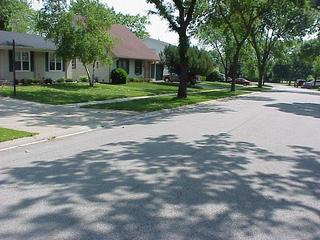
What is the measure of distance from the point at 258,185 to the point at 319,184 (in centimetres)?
114

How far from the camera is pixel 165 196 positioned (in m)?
6.20

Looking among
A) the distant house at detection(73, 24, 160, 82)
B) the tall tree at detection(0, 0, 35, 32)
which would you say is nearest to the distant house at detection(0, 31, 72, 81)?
the distant house at detection(73, 24, 160, 82)

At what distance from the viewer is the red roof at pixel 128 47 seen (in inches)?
1756

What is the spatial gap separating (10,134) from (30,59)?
2381cm

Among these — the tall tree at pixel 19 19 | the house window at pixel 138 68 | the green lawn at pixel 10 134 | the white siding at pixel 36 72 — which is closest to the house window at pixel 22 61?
the white siding at pixel 36 72

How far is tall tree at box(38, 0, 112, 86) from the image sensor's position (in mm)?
31828

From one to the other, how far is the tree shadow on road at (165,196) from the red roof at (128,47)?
35.5 m

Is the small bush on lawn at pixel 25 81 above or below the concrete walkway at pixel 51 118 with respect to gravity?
above

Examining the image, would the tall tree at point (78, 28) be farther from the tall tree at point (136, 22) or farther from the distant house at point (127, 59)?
the tall tree at point (136, 22)

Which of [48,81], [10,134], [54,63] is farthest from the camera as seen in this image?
[54,63]

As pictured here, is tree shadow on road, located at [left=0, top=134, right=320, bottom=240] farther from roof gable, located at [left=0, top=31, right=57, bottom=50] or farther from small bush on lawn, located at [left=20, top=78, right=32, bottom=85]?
roof gable, located at [left=0, top=31, right=57, bottom=50]

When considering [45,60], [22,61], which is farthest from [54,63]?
[22,61]

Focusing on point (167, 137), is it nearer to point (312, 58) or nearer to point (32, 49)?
point (32, 49)

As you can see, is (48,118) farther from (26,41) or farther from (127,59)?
(127,59)
